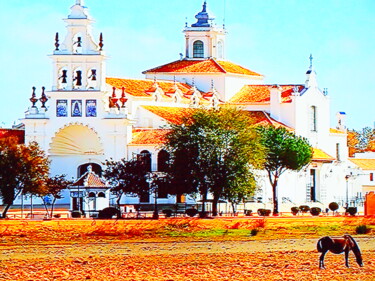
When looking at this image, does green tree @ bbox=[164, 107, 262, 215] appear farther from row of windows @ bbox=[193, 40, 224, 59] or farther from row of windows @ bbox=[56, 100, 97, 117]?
row of windows @ bbox=[193, 40, 224, 59]

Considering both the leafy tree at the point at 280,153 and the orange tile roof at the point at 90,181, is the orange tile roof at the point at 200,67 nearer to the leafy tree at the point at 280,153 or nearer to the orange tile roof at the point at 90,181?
the leafy tree at the point at 280,153

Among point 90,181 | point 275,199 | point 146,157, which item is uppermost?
point 146,157

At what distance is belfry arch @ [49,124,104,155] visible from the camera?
120250mm

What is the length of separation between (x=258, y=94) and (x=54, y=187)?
1320 inches

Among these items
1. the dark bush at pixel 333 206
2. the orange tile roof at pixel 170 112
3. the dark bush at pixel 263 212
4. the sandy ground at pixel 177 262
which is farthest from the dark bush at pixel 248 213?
the sandy ground at pixel 177 262

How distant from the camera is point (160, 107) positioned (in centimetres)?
12756

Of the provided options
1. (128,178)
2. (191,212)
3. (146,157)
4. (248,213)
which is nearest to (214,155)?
(191,212)

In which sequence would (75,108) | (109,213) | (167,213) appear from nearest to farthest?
(109,213), (167,213), (75,108)

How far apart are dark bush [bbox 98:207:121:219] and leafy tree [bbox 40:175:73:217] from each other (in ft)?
11.9

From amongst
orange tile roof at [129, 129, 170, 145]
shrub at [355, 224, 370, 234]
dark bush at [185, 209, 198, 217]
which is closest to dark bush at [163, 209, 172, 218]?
dark bush at [185, 209, 198, 217]

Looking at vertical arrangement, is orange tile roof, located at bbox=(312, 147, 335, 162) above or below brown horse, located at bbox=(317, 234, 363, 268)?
above

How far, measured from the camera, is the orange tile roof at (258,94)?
13345 cm

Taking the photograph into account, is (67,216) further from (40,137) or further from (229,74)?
(229,74)

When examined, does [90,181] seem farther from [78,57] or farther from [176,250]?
[176,250]
